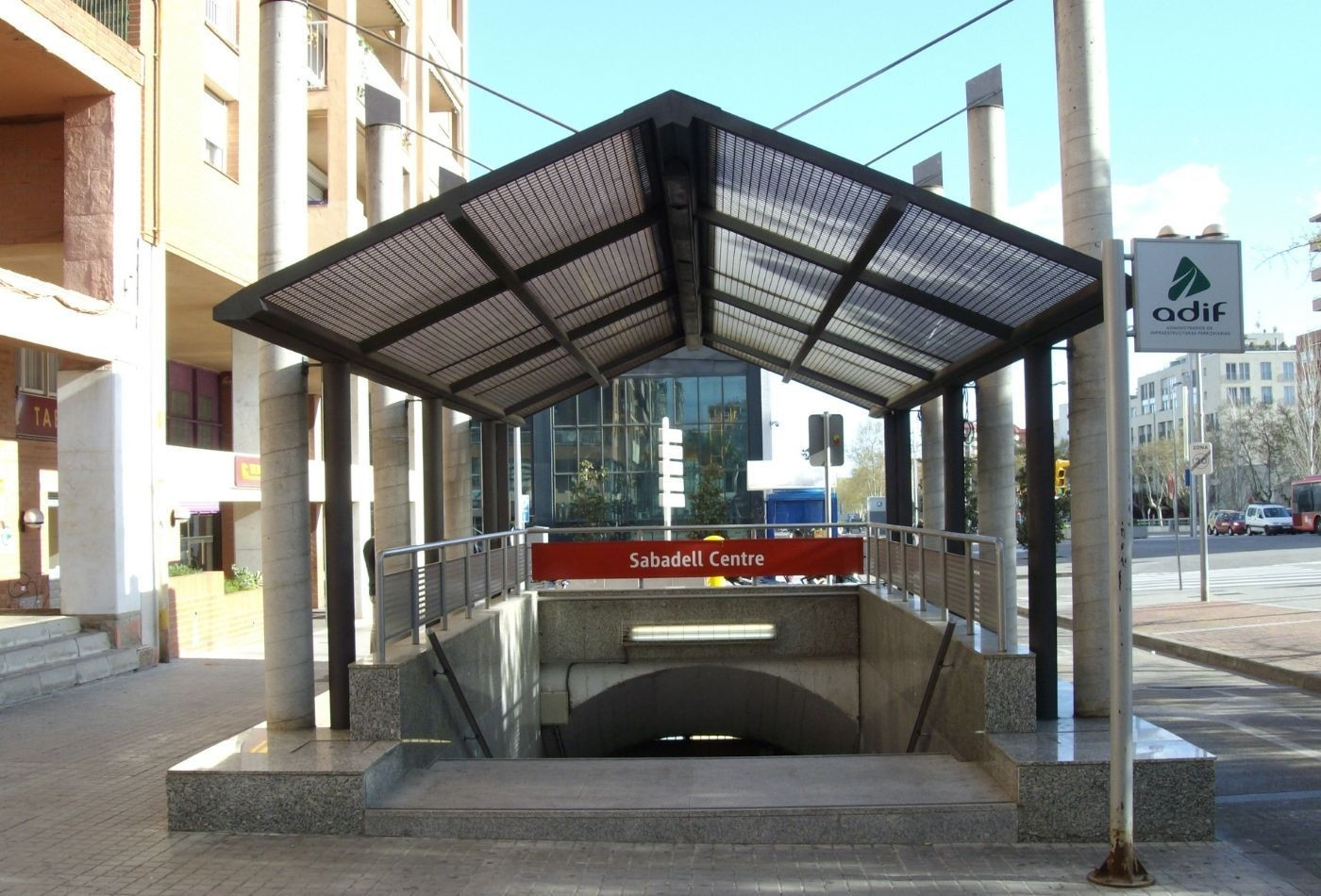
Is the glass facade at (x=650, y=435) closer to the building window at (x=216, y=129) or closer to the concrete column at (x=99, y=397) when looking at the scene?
the building window at (x=216, y=129)

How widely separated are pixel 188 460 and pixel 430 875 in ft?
48.9

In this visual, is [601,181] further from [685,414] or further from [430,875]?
[685,414]

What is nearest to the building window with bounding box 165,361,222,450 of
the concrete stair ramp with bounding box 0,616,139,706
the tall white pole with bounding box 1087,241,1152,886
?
the concrete stair ramp with bounding box 0,616,139,706

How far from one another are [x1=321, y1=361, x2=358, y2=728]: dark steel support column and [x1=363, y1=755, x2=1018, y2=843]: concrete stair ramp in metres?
1.05

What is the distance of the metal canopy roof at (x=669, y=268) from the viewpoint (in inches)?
289

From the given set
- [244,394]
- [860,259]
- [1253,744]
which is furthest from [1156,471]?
[860,259]

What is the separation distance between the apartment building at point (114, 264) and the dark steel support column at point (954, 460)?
19.2ft

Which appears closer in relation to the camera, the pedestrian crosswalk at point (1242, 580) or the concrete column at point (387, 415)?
the concrete column at point (387, 415)

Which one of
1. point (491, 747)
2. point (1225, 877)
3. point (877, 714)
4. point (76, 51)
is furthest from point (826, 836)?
point (76, 51)

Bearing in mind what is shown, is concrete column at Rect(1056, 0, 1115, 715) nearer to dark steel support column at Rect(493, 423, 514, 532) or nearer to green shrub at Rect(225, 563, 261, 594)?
dark steel support column at Rect(493, 423, 514, 532)

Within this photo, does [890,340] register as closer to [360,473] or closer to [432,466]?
[432,466]

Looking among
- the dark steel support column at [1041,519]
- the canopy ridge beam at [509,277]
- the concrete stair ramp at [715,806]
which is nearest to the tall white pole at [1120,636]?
the concrete stair ramp at [715,806]

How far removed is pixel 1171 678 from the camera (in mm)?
14703

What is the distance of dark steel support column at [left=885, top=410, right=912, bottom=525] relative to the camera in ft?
49.9
